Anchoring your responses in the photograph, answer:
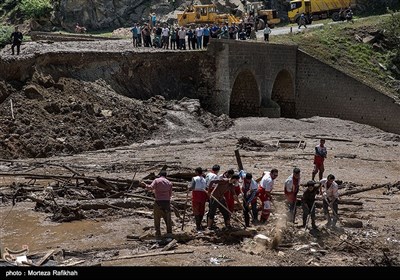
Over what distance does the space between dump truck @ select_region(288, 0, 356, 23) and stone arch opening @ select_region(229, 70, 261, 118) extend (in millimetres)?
16458

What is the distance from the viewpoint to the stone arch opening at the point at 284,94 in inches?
1716

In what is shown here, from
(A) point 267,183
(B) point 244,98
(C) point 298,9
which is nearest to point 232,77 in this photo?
(B) point 244,98

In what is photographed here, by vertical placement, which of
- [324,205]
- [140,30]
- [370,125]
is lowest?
[370,125]

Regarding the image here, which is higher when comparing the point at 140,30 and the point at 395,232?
the point at 140,30

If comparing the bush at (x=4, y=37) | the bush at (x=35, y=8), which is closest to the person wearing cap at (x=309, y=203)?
the bush at (x=4, y=37)

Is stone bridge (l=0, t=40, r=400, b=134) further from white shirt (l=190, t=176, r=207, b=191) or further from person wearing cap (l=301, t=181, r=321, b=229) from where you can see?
person wearing cap (l=301, t=181, r=321, b=229)

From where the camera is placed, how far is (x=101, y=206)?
1917 cm

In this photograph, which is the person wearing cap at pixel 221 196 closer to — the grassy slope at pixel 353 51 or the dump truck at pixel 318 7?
the grassy slope at pixel 353 51

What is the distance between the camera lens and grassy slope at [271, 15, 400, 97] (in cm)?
4275

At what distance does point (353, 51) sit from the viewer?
1774 inches

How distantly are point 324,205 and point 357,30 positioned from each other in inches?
1268

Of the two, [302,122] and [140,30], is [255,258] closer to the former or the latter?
[302,122]

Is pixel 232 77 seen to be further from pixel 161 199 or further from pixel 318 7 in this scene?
pixel 161 199

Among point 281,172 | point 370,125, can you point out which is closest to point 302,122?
point 370,125
